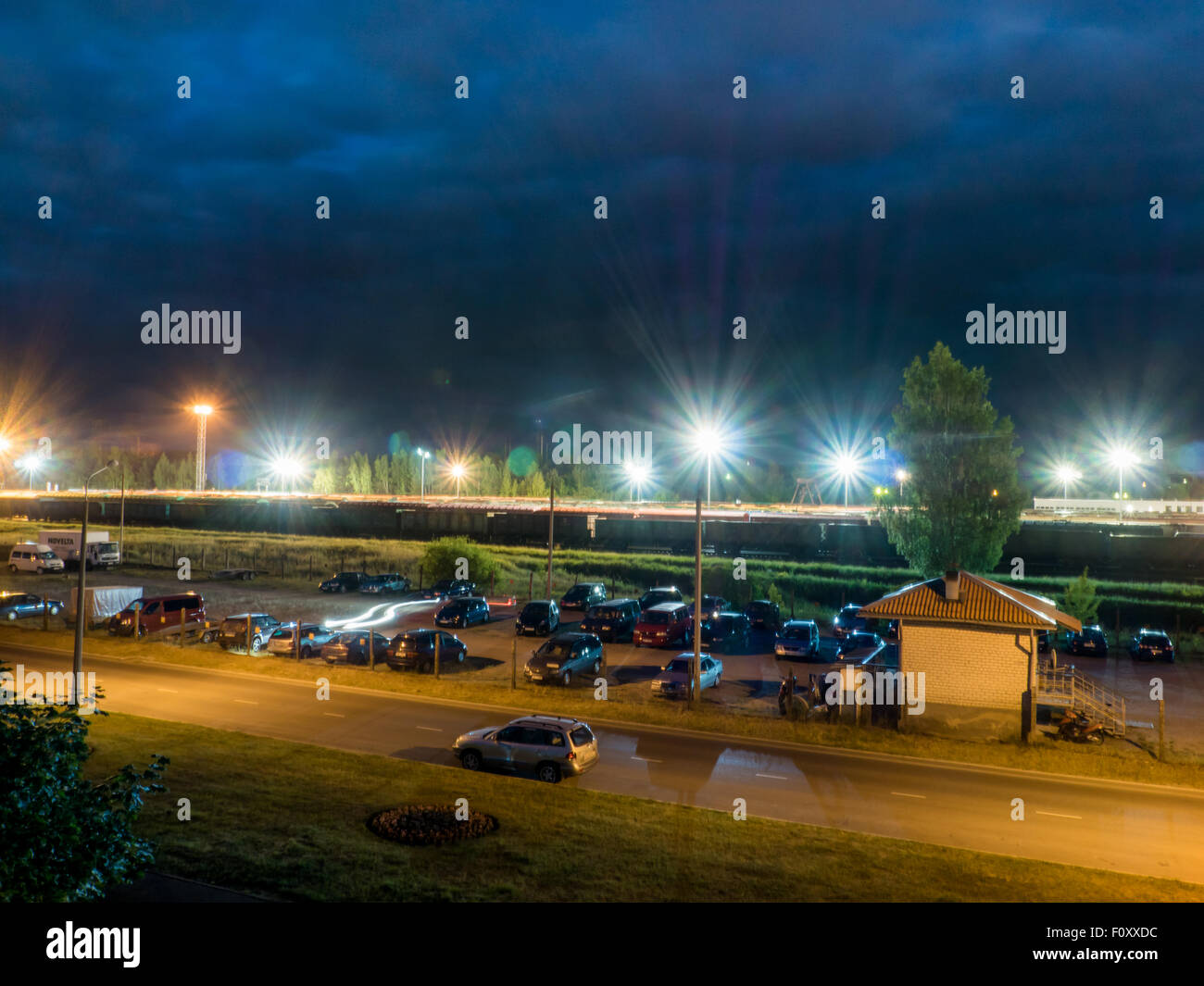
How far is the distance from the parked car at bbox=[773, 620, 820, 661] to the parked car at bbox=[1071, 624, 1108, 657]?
40.9 ft

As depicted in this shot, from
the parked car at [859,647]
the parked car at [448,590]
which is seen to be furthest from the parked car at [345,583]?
the parked car at [859,647]

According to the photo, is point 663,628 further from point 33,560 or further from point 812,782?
point 33,560

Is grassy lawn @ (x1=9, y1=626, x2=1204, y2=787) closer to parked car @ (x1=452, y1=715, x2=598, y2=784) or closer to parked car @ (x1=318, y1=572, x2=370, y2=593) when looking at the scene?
parked car @ (x1=452, y1=715, x2=598, y2=784)

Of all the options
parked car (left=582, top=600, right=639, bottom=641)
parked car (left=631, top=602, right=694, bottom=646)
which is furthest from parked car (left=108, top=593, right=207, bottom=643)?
parked car (left=631, top=602, right=694, bottom=646)

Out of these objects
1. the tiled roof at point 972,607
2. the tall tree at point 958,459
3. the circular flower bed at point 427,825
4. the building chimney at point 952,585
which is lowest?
the circular flower bed at point 427,825

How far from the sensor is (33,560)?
189 ft

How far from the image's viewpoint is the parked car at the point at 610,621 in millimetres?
37906

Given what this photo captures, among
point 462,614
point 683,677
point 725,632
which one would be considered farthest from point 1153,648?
point 462,614

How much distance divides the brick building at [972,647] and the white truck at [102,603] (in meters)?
35.1

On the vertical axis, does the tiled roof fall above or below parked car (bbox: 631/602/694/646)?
above

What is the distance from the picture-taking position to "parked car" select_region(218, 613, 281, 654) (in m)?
34.5

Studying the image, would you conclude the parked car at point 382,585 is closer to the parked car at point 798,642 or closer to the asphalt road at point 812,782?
the asphalt road at point 812,782
